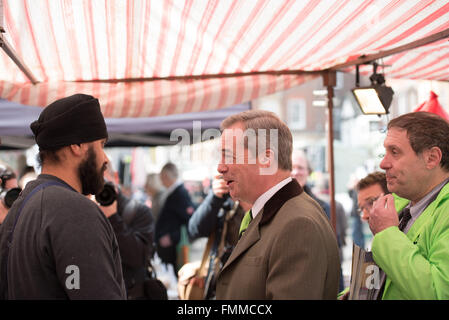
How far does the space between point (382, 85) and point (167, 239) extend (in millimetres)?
4651

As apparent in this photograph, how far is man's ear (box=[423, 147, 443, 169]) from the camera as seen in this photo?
236cm

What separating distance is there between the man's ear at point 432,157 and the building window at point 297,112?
30.2m

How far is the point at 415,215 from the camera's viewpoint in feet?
7.86

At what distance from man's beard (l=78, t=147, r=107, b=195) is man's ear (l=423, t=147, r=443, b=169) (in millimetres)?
1344

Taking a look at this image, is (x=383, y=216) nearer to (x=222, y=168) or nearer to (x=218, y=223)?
(x=222, y=168)

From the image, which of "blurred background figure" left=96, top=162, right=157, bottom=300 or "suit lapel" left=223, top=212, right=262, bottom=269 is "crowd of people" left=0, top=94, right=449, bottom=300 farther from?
"blurred background figure" left=96, top=162, right=157, bottom=300

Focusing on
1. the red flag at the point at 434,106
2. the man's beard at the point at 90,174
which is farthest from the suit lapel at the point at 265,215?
the red flag at the point at 434,106

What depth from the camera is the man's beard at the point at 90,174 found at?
2.19 m
